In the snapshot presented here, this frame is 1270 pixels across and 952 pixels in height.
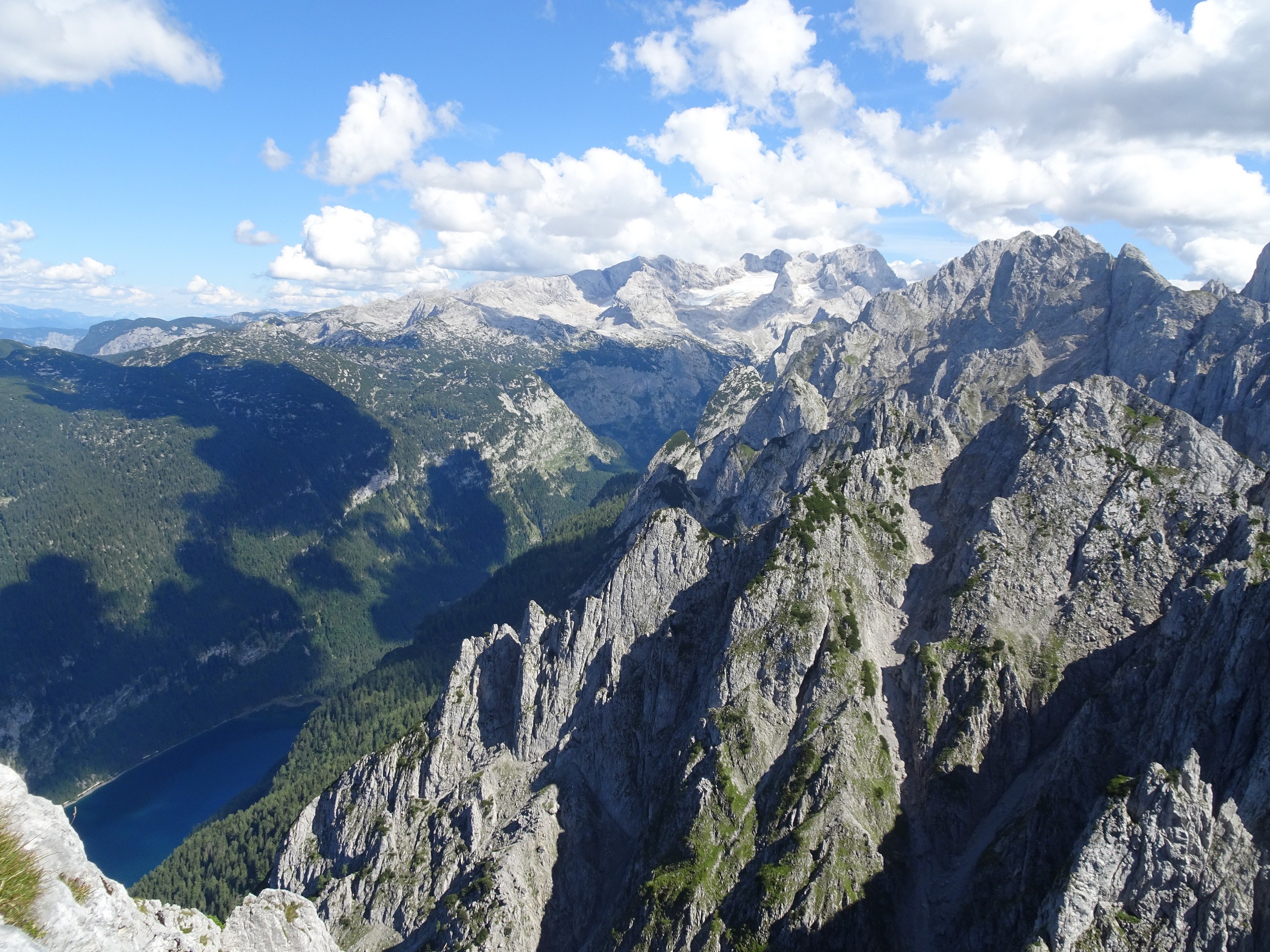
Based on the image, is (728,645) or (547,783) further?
(547,783)

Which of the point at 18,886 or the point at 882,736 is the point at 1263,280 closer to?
the point at 882,736

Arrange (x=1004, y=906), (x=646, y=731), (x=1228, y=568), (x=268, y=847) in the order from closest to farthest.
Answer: (x=1004, y=906) → (x=1228, y=568) → (x=646, y=731) → (x=268, y=847)

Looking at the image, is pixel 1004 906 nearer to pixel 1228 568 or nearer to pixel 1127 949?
pixel 1127 949

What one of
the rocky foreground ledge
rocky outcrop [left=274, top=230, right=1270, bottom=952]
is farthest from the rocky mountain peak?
the rocky foreground ledge

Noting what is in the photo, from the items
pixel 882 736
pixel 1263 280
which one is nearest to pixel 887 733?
pixel 882 736

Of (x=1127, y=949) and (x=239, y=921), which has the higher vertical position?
(x=1127, y=949)

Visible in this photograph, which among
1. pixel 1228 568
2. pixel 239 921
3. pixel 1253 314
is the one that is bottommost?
pixel 239 921

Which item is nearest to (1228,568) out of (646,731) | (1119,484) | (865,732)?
(1119,484)

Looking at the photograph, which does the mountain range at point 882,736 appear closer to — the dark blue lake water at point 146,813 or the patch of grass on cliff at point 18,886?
the dark blue lake water at point 146,813
